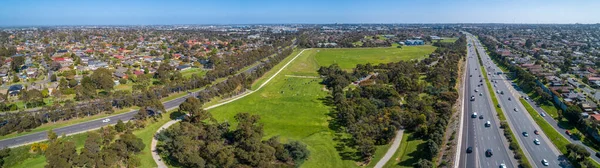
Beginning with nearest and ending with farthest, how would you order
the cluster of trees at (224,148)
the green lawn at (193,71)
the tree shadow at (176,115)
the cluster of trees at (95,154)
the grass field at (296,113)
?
the cluster of trees at (95,154), the cluster of trees at (224,148), the grass field at (296,113), the tree shadow at (176,115), the green lawn at (193,71)

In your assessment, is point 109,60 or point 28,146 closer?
point 28,146

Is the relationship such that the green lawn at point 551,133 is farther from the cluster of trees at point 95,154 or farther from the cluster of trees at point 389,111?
the cluster of trees at point 95,154

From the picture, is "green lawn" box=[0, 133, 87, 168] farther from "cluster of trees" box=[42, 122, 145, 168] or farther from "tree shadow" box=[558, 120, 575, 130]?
"tree shadow" box=[558, 120, 575, 130]

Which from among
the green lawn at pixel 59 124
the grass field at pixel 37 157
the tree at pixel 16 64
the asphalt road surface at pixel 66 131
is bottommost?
the grass field at pixel 37 157

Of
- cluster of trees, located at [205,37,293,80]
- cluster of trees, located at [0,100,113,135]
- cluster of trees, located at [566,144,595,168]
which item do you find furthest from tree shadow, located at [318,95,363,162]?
cluster of trees, located at [0,100,113,135]

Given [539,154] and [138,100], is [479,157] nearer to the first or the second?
[539,154]

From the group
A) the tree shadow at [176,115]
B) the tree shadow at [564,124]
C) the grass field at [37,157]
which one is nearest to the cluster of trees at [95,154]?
the grass field at [37,157]

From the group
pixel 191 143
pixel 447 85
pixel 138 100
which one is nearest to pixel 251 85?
pixel 138 100
